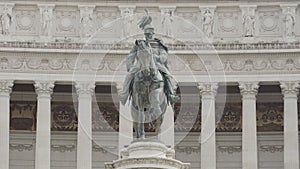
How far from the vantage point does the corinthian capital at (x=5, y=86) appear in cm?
6344

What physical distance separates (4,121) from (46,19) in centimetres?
601

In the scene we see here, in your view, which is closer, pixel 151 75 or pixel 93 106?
pixel 151 75

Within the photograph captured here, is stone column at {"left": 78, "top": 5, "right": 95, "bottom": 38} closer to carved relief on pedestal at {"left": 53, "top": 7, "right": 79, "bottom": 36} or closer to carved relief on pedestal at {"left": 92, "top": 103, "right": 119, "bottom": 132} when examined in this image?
carved relief on pedestal at {"left": 53, "top": 7, "right": 79, "bottom": 36}

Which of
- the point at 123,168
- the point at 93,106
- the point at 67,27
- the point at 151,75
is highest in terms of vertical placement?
the point at 67,27

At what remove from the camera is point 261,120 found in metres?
66.4

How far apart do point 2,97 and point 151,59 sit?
95.3ft

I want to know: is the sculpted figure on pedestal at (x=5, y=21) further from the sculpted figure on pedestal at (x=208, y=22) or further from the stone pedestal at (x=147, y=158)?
the stone pedestal at (x=147, y=158)

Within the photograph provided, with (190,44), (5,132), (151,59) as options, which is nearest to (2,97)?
(5,132)

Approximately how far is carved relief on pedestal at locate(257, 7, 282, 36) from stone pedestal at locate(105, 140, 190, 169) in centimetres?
3175

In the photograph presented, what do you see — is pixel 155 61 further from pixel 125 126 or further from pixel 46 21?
pixel 46 21

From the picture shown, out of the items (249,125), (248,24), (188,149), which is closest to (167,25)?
(248,24)

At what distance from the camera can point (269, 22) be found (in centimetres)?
6600

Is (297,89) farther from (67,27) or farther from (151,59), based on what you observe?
(151,59)

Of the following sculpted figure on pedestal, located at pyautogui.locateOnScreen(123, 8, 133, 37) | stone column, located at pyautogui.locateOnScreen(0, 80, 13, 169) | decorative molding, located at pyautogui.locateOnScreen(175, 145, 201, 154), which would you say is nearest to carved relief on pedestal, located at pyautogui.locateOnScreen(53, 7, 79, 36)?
sculpted figure on pedestal, located at pyautogui.locateOnScreen(123, 8, 133, 37)
